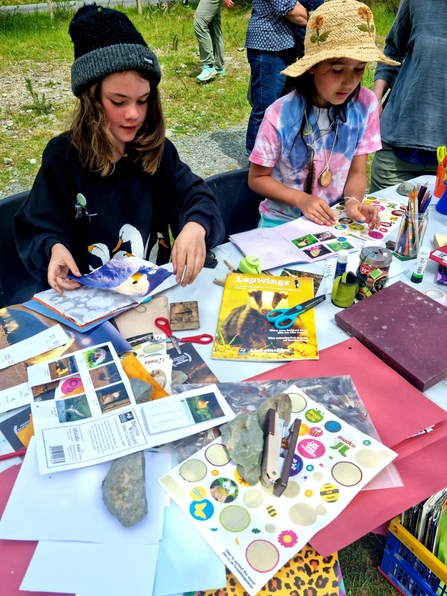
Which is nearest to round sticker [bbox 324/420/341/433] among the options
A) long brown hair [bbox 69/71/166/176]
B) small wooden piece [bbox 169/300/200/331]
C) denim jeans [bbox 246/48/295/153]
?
small wooden piece [bbox 169/300/200/331]

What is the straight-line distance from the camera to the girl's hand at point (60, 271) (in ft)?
4.36

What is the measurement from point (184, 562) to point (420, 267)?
1118 millimetres

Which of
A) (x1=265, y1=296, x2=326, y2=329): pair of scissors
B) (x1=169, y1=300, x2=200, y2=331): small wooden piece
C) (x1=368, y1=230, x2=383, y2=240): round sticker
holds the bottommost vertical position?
(x1=169, y1=300, x2=200, y2=331): small wooden piece

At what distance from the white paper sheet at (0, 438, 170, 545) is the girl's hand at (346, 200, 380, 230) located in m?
1.24

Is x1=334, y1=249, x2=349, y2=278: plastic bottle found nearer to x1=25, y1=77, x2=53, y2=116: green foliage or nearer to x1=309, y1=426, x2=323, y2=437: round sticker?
x1=309, y1=426, x2=323, y2=437: round sticker

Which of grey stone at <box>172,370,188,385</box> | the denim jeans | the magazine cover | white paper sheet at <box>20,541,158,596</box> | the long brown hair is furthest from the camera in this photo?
the denim jeans

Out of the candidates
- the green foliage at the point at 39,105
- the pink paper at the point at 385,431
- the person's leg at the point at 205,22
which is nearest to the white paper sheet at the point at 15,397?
the pink paper at the point at 385,431

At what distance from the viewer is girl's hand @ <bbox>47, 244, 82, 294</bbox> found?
4.36ft

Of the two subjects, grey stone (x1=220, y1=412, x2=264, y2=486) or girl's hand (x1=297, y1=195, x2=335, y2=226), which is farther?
girl's hand (x1=297, y1=195, x2=335, y2=226)

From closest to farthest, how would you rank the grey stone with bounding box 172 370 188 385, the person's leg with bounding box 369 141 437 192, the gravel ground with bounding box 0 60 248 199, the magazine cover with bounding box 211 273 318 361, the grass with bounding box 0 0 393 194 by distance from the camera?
1. the grey stone with bounding box 172 370 188 385
2. the magazine cover with bounding box 211 273 318 361
3. the person's leg with bounding box 369 141 437 192
4. the gravel ground with bounding box 0 60 248 199
5. the grass with bounding box 0 0 393 194

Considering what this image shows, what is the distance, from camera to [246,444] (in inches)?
34.2

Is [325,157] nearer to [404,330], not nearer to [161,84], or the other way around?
[404,330]

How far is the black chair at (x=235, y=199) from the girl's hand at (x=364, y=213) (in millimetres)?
470

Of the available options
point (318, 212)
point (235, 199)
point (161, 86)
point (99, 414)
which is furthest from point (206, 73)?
point (99, 414)
